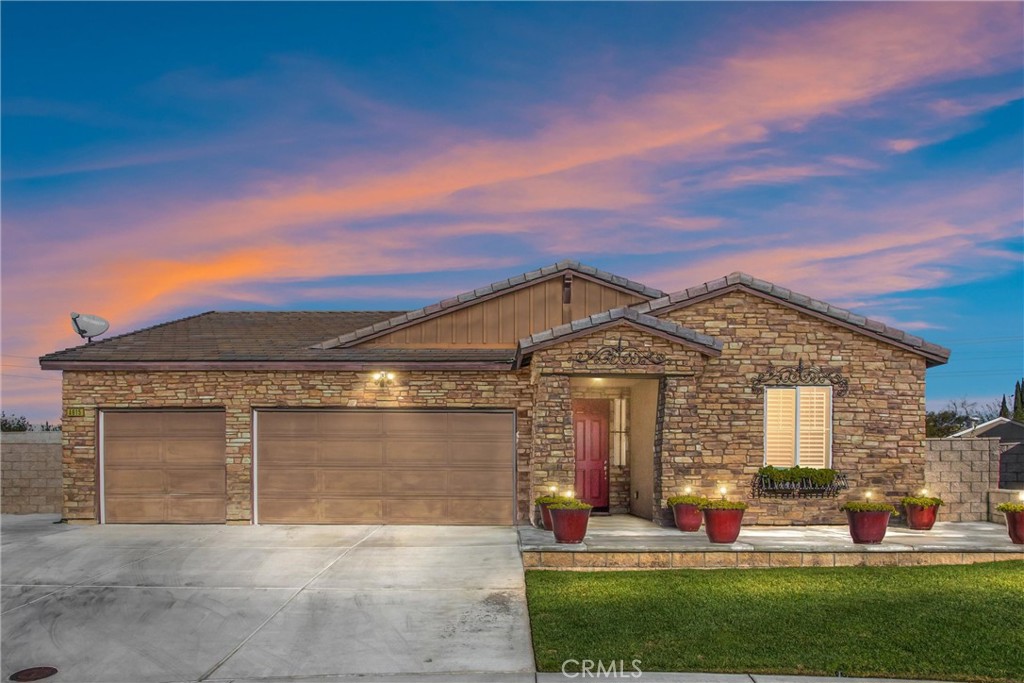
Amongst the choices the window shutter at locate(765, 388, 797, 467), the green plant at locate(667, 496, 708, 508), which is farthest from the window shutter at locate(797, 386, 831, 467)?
the green plant at locate(667, 496, 708, 508)

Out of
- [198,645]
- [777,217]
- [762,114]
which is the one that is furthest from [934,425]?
[198,645]

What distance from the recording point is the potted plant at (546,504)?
11537mm

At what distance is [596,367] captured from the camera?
40.3 ft

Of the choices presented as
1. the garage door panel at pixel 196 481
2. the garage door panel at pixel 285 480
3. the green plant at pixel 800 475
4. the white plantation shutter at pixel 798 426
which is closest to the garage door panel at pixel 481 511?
the garage door panel at pixel 285 480

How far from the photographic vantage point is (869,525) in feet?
35.9

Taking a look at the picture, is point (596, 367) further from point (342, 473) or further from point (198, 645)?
point (198, 645)

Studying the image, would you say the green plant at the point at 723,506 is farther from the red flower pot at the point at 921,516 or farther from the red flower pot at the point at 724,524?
the red flower pot at the point at 921,516

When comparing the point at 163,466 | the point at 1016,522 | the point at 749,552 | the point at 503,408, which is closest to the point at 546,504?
the point at 503,408

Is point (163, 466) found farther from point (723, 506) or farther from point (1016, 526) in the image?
point (1016, 526)

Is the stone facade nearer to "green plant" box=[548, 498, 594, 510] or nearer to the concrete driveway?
"green plant" box=[548, 498, 594, 510]

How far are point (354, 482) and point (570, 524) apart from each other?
5.10 metres

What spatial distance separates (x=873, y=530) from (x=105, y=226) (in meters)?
16.8

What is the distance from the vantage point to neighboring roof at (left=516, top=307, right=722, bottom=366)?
12219 millimetres

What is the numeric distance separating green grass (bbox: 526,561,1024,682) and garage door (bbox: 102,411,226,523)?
7.30 m
